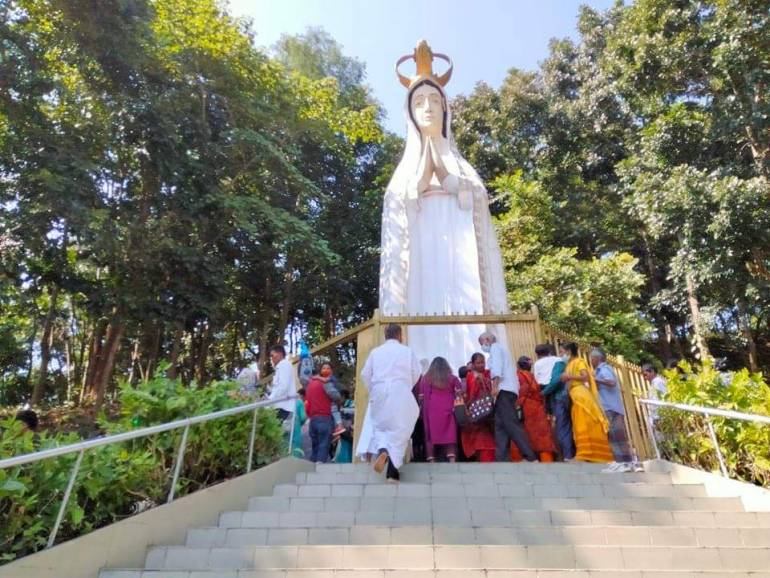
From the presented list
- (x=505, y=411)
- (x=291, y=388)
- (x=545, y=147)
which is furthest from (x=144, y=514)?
(x=545, y=147)

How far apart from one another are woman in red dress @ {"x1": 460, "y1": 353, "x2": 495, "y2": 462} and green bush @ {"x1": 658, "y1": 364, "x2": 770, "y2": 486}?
5.34 ft

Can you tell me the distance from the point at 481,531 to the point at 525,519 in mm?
497

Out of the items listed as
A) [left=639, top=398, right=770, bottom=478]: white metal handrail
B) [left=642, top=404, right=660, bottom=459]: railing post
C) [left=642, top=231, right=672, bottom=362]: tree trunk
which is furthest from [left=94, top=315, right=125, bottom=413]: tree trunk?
[left=642, top=231, right=672, bottom=362]: tree trunk

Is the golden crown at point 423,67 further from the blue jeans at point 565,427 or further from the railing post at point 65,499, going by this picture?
the railing post at point 65,499

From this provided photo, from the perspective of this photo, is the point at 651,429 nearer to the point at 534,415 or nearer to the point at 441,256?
the point at 534,415

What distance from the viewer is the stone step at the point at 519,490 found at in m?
4.76

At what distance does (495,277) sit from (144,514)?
699cm

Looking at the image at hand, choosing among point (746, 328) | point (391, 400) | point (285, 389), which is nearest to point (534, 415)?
point (391, 400)

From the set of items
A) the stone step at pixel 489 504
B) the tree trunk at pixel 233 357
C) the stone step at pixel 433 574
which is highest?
the tree trunk at pixel 233 357

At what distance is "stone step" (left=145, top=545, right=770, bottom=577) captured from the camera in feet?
11.6

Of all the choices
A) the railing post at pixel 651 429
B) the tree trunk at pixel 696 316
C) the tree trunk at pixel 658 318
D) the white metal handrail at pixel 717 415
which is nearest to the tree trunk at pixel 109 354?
the railing post at pixel 651 429

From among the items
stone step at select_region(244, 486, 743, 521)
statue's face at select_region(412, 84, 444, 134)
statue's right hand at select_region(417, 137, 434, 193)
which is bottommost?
stone step at select_region(244, 486, 743, 521)

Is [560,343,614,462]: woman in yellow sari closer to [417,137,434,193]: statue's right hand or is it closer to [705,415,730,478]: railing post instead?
[705,415,730,478]: railing post

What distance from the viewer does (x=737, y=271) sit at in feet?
42.9
